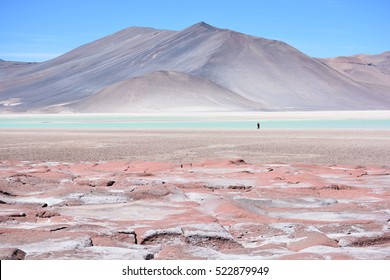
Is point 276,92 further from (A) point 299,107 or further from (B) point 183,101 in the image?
(B) point 183,101

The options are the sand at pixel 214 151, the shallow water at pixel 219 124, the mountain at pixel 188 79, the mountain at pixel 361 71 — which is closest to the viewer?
the sand at pixel 214 151

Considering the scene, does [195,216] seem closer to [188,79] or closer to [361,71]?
[188,79]

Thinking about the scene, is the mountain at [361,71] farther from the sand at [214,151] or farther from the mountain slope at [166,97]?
the sand at [214,151]

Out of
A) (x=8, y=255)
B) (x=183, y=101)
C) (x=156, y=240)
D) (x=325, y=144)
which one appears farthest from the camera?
(x=183, y=101)

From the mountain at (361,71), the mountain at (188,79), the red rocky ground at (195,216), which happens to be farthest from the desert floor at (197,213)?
the mountain at (361,71)

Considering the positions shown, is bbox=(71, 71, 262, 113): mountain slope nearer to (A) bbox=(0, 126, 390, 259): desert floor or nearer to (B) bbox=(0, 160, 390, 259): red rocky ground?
(A) bbox=(0, 126, 390, 259): desert floor

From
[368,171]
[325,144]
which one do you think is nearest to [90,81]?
[325,144]

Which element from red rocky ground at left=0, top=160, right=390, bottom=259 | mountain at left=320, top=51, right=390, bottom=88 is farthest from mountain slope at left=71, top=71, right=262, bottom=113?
red rocky ground at left=0, top=160, right=390, bottom=259
